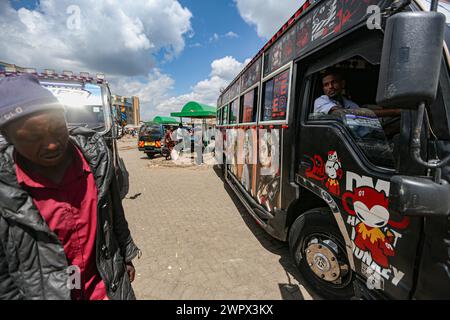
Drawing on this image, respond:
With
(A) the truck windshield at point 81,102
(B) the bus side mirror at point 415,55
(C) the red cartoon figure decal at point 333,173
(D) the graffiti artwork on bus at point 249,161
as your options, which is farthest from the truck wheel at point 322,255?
(A) the truck windshield at point 81,102

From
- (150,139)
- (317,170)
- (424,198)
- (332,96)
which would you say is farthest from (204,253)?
(150,139)

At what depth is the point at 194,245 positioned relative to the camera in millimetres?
3662

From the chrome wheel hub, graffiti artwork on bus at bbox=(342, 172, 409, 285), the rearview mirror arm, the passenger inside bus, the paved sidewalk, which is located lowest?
the paved sidewalk

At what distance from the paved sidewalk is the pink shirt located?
5.01 feet

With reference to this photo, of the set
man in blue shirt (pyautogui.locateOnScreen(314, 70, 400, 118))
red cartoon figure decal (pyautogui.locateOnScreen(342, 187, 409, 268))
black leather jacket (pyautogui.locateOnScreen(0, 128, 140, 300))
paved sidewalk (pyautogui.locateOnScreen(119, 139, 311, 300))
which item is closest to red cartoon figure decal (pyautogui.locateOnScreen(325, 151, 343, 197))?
red cartoon figure decal (pyautogui.locateOnScreen(342, 187, 409, 268))

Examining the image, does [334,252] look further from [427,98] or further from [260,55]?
[260,55]

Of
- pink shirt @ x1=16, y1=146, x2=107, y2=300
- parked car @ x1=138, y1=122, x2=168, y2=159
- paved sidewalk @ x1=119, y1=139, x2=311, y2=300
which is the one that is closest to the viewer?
pink shirt @ x1=16, y1=146, x2=107, y2=300

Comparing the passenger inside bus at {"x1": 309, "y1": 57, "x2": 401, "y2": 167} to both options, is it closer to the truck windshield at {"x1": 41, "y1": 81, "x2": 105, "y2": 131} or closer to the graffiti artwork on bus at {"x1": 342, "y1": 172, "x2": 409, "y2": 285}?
the graffiti artwork on bus at {"x1": 342, "y1": 172, "x2": 409, "y2": 285}

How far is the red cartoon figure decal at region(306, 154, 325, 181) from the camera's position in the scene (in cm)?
214

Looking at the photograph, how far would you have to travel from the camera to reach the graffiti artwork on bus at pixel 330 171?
1.93 meters

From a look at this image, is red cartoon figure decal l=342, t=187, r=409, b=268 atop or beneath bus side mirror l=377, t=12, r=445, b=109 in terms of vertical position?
beneath

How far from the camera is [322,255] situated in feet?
7.61

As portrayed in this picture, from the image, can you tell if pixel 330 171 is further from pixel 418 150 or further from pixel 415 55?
pixel 415 55
